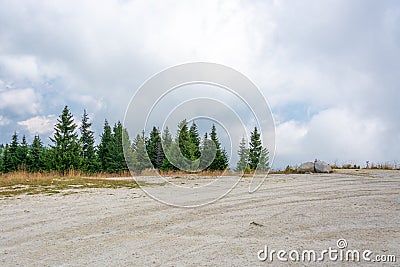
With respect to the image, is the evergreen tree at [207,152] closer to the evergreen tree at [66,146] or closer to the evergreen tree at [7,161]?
the evergreen tree at [66,146]

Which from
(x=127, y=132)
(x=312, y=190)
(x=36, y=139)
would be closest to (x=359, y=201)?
(x=312, y=190)

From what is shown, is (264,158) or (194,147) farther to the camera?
(194,147)

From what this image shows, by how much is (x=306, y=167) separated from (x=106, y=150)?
137 feet

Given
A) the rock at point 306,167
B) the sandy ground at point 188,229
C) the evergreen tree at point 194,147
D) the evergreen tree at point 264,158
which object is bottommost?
the sandy ground at point 188,229

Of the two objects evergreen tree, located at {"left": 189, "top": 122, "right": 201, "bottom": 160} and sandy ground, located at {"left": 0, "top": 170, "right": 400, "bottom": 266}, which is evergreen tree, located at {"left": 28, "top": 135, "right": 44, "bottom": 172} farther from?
sandy ground, located at {"left": 0, "top": 170, "right": 400, "bottom": 266}

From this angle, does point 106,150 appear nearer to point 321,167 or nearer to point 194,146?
point 194,146

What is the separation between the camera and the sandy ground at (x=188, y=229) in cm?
411

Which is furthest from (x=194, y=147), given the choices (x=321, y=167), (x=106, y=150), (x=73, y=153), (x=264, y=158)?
(x=106, y=150)

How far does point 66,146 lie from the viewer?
43500mm

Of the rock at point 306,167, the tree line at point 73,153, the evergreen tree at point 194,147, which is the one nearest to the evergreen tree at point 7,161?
the tree line at point 73,153

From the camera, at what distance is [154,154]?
39.2 m

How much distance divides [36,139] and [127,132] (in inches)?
2013

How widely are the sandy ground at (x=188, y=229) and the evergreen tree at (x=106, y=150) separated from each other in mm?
44722

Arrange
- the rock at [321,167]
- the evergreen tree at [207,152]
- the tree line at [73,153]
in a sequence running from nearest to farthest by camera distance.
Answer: the evergreen tree at [207,152] < the rock at [321,167] < the tree line at [73,153]
